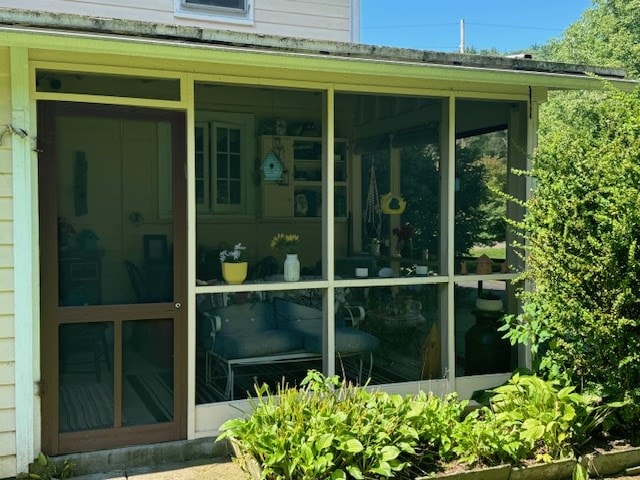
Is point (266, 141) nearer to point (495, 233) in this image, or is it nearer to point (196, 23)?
point (196, 23)

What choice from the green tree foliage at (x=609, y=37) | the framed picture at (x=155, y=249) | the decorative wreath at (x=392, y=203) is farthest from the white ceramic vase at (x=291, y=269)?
the green tree foliage at (x=609, y=37)

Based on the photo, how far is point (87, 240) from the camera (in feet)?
13.4

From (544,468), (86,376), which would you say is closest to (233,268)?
(86,376)

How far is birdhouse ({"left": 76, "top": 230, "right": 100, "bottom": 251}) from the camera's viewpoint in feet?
13.4

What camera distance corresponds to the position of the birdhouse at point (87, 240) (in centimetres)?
408

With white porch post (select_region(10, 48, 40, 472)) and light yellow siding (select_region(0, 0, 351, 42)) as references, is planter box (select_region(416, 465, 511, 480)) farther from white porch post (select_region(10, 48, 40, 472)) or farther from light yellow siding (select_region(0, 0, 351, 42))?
light yellow siding (select_region(0, 0, 351, 42))

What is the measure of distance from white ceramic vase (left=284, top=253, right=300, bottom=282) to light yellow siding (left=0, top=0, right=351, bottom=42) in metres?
2.86

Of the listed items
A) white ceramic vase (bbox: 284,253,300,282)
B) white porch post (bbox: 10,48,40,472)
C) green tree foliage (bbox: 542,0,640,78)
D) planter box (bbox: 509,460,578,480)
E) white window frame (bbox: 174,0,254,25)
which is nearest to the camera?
white porch post (bbox: 10,48,40,472)

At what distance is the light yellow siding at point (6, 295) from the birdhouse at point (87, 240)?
0.38 metres

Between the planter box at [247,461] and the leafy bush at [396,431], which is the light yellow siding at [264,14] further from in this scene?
the planter box at [247,461]

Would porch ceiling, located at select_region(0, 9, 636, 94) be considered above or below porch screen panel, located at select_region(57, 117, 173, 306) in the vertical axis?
above

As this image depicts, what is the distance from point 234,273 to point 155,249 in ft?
2.01

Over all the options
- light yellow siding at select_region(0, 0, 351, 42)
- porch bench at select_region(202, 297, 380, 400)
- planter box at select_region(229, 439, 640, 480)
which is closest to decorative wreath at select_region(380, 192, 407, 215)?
porch bench at select_region(202, 297, 380, 400)

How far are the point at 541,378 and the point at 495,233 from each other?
180 centimetres
